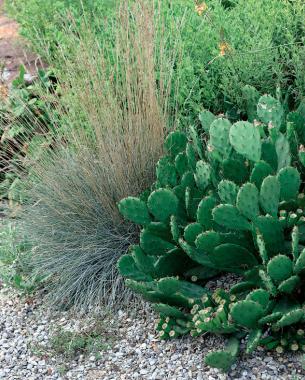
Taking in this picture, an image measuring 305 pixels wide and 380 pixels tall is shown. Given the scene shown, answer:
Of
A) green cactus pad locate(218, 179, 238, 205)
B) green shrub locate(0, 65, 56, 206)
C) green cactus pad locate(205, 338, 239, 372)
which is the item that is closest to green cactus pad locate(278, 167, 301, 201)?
green cactus pad locate(218, 179, 238, 205)

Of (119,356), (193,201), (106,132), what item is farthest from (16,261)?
(193,201)

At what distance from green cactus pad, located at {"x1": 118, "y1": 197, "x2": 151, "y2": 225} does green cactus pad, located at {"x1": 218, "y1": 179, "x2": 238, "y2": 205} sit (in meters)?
0.48

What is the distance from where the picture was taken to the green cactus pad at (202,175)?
148 inches

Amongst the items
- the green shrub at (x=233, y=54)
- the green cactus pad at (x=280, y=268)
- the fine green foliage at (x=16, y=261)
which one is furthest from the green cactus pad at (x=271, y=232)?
the fine green foliage at (x=16, y=261)

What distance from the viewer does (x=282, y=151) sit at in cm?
370

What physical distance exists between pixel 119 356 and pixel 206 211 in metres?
0.95

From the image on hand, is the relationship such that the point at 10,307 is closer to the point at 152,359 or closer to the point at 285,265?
the point at 152,359

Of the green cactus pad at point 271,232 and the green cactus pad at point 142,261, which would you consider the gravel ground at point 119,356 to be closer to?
the green cactus pad at point 142,261

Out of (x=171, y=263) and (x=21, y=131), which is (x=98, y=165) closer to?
(x=21, y=131)

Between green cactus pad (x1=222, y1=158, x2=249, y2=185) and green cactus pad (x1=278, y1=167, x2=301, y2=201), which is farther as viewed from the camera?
green cactus pad (x1=222, y1=158, x2=249, y2=185)

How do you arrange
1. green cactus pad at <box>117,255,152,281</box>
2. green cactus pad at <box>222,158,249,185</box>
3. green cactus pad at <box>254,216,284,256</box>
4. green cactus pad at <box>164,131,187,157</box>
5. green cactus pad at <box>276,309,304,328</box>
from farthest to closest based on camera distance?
green cactus pad at <box>164,131,187,157</box>
green cactus pad at <box>117,255,152,281</box>
green cactus pad at <box>222,158,249,185</box>
green cactus pad at <box>254,216,284,256</box>
green cactus pad at <box>276,309,304,328</box>

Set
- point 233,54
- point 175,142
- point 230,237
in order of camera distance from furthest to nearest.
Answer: point 233,54 → point 175,142 → point 230,237

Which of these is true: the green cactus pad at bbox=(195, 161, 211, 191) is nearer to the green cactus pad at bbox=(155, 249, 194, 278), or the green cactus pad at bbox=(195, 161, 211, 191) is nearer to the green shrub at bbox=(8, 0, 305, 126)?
the green cactus pad at bbox=(155, 249, 194, 278)

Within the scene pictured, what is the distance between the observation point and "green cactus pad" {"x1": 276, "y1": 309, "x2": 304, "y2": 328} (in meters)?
3.17
